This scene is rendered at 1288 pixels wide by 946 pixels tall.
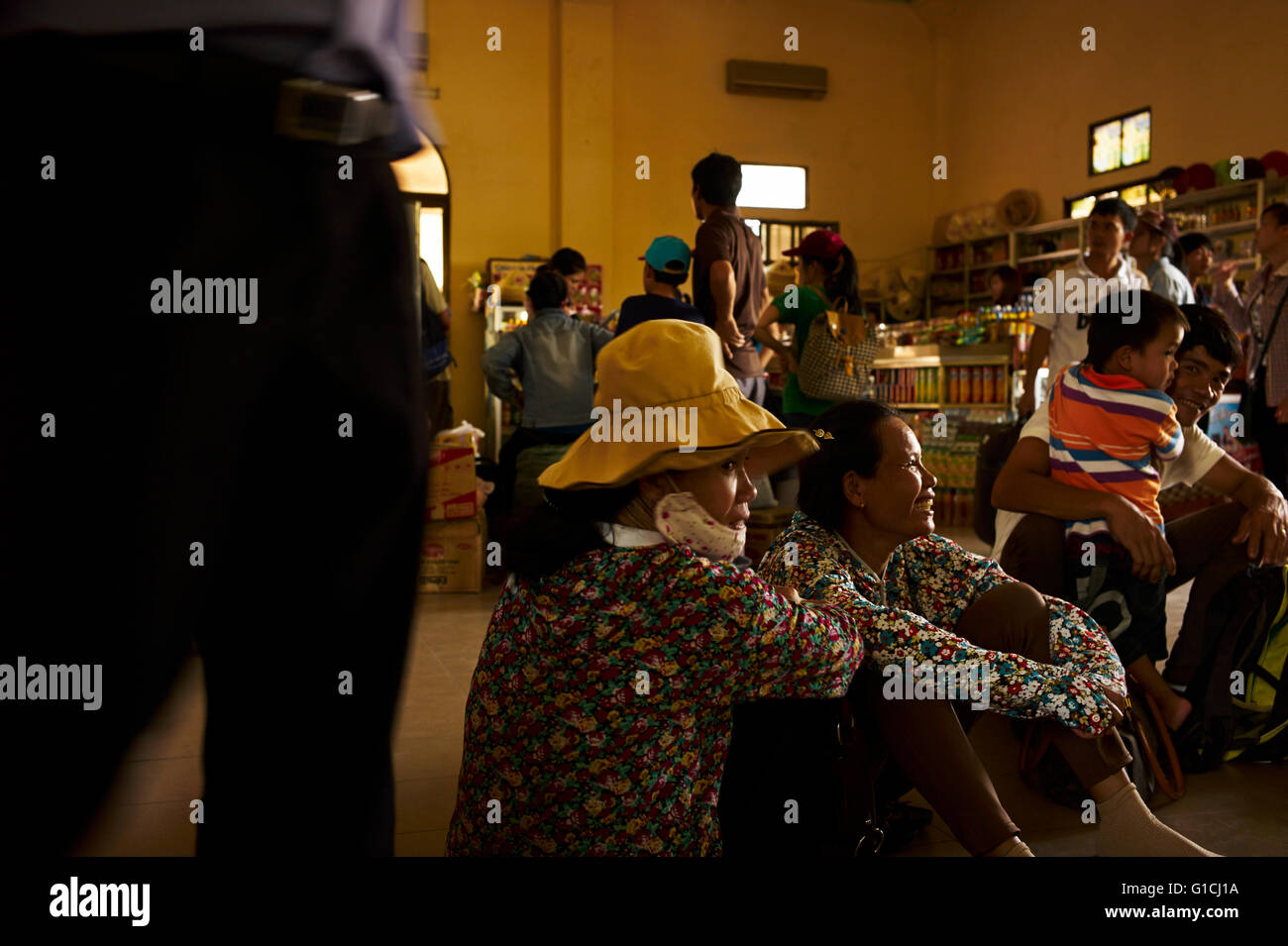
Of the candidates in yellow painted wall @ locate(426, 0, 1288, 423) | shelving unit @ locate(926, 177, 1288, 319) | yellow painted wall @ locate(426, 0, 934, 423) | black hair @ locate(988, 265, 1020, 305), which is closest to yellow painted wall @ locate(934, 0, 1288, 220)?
yellow painted wall @ locate(426, 0, 1288, 423)

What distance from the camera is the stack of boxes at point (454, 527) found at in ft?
14.7

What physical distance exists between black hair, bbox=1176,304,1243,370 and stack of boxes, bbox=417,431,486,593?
285 centimetres

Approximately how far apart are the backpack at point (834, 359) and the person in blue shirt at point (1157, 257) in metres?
1.48

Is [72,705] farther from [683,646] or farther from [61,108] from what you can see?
[683,646]

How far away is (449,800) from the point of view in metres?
2.24

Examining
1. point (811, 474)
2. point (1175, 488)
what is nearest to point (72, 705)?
point (811, 474)

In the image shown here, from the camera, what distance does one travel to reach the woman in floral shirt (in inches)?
64.3

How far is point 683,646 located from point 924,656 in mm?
495

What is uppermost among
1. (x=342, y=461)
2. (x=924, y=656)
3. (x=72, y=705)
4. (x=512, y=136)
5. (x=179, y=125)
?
(x=512, y=136)

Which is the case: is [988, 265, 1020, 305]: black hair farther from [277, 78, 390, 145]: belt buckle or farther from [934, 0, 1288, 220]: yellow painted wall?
[277, 78, 390, 145]: belt buckle

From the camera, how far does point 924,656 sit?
1.64m

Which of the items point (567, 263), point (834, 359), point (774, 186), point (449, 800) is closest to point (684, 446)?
point (449, 800)

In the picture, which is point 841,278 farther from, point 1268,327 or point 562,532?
point 562,532

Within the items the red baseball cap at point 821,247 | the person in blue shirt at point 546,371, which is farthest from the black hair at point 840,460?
the person in blue shirt at point 546,371
